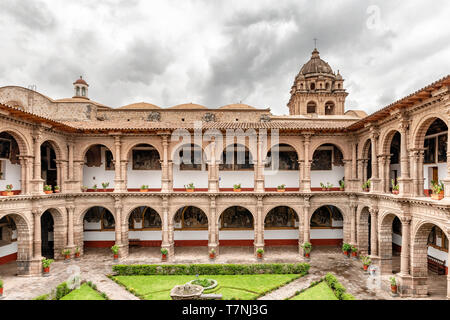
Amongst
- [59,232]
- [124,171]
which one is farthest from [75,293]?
[124,171]

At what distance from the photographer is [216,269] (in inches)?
677

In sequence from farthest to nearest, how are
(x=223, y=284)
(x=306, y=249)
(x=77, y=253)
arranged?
Result: (x=77, y=253), (x=306, y=249), (x=223, y=284)

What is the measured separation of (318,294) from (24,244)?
17951 millimetres

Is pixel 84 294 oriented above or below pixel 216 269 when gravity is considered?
below

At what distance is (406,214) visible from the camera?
14102 mm

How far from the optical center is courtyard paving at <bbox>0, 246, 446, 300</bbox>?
14.4m

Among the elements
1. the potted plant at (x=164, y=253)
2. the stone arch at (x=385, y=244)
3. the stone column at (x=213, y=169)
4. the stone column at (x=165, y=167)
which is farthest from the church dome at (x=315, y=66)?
the potted plant at (x=164, y=253)

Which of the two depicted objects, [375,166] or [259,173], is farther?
[259,173]

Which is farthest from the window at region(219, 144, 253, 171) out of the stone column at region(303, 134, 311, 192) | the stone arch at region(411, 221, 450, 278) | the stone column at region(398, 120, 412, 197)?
the stone arch at region(411, 221, 450, 278)

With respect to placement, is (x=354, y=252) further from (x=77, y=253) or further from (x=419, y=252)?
(x=77, y=253)

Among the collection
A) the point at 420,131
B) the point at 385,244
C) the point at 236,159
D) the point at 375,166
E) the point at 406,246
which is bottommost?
the point at 385,244

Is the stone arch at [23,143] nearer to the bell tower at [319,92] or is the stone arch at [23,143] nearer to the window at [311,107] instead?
the bell tower at [319,92]

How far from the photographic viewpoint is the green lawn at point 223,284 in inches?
566

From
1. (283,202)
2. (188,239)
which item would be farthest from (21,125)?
(283,202)
